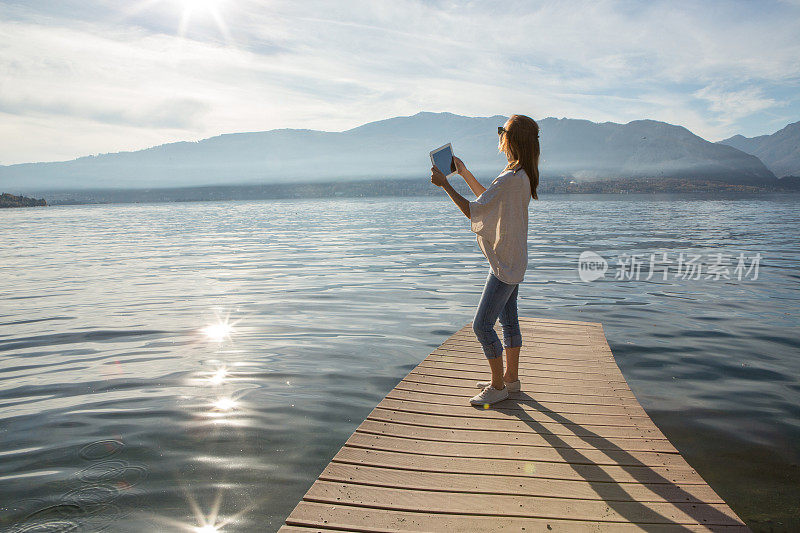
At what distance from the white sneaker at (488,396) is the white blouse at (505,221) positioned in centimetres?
134

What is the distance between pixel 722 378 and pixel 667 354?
4.12 ft

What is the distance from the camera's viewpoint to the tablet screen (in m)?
5.28

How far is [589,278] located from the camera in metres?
18.5

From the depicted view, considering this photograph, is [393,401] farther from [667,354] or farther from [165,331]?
[165,331]

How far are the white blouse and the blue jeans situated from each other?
161 millimetres

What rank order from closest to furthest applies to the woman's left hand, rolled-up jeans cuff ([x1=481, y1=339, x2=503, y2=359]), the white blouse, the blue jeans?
the white blouse → the woman's left hand → the blue jeans → rolled-up jeans cuff ([x1=481, y1=339, x2=503, y2=359])

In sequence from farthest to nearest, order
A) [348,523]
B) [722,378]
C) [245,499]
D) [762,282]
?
[762,282]
[722,378]
[245,499]
[348,523]

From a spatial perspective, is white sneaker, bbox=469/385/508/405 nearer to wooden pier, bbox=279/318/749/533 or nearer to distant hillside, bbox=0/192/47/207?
wooden pier, bbox=279/318/749/533

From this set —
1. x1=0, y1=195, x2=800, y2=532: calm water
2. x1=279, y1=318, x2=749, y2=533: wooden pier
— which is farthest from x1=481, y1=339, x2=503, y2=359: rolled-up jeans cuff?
x1=0, y1=195, x2=800, y2=532: calm water

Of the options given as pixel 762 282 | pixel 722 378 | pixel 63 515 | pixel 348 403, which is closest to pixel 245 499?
pixel 63 515

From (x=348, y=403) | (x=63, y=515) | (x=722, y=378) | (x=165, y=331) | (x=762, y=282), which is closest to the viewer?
(x=63, y=515)

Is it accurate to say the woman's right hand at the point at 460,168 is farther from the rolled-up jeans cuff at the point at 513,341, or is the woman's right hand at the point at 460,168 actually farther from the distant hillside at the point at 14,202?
the distant hillside at the point at 14,202

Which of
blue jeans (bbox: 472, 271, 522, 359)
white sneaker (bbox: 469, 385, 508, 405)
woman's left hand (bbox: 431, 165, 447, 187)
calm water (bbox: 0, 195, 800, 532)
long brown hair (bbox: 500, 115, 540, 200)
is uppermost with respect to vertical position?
long brown hair (bbox: 500, 115, 540, 200)

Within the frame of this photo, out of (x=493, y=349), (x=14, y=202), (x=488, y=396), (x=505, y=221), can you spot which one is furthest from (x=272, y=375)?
(x=14, y=202)
